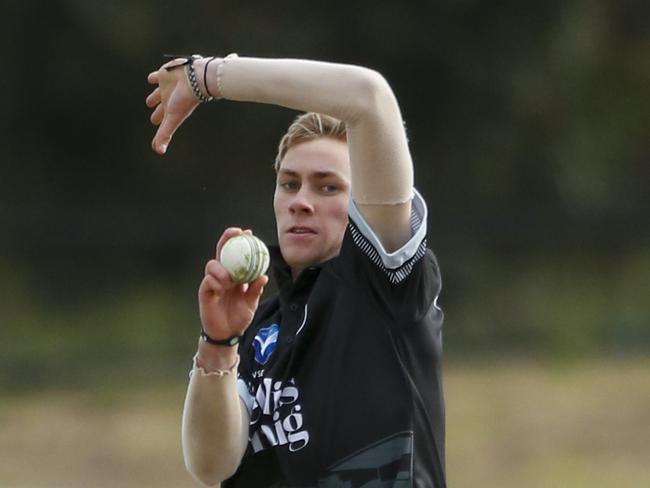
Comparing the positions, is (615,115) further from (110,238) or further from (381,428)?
(381,428)

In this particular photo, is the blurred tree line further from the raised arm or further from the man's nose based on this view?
the raised arm

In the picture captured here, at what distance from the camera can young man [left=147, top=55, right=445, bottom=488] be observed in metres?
2.42

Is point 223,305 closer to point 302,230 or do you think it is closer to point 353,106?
point 302,230

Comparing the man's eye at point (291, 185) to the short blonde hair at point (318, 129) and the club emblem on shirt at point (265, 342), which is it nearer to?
the short blonde hair at point (318, 129)

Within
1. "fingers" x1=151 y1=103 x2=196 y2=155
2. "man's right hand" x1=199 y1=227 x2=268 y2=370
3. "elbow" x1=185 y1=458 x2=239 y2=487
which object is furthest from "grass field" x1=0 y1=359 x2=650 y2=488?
"fingers" x1=151 y1=103 x2=196 y2=155

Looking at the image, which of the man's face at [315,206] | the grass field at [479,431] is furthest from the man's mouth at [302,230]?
the grass field at [479,431]

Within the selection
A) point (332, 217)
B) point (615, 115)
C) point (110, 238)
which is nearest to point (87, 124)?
point (110, 238)

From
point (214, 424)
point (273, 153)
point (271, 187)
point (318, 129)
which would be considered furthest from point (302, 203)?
point (273, 153)

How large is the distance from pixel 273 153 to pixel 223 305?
31.9 feet

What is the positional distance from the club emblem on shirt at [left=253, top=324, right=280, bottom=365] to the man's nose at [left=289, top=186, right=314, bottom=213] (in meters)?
0.25

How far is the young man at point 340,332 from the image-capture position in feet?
7.93

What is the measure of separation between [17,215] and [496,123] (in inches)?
186

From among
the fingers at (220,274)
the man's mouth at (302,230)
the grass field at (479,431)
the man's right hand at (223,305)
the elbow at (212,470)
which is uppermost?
the man's mouth at (302,230)

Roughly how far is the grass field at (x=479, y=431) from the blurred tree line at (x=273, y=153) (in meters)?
0.54
